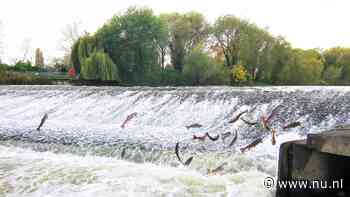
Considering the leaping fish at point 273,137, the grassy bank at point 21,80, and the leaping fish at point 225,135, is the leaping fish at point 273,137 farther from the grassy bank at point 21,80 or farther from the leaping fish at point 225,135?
the grassy bank at point 21,80

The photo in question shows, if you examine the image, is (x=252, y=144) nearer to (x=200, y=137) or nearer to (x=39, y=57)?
(x=200, y=137)

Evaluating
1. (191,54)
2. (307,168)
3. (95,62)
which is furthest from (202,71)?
(307,168)

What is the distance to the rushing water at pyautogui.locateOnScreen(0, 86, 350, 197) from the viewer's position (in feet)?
15.9

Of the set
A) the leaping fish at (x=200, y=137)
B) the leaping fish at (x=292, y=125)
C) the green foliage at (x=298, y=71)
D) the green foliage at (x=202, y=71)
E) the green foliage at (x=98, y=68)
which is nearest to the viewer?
the leaping fish at (x=292, y=125)

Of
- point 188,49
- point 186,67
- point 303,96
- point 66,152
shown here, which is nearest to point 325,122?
point 303,96

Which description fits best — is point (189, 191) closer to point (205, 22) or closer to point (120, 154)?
point (120, 154)

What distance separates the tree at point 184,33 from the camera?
105 feet

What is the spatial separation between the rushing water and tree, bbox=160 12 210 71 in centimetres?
2080

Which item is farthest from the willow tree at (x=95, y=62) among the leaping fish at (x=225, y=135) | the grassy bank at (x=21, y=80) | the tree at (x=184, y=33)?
the leaping fish at (x=225, y=135)

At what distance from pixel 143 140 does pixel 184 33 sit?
25730 mm

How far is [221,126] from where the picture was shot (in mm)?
7645

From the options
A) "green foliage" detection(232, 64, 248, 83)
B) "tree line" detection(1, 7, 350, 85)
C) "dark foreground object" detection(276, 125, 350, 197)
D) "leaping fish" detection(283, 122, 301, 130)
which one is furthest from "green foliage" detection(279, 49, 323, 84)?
"dark foreground object" detection(276, 125, 350, 197)

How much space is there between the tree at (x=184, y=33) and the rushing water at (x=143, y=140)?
20.8m

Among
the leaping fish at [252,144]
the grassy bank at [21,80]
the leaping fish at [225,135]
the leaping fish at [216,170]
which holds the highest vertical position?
the grassy bank at [21,80]
